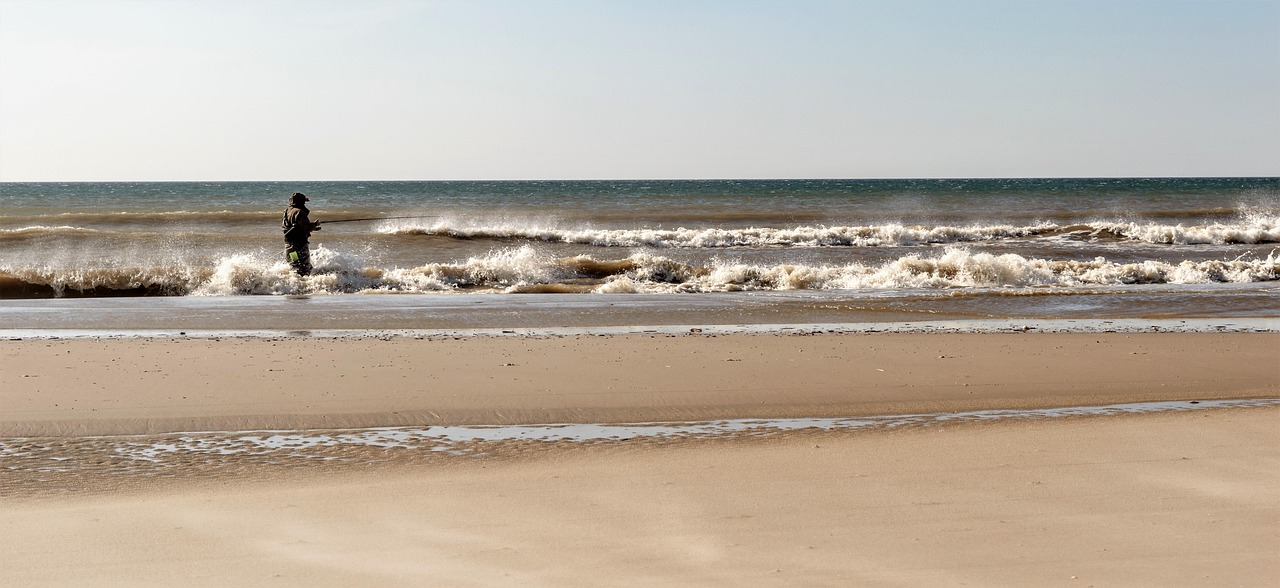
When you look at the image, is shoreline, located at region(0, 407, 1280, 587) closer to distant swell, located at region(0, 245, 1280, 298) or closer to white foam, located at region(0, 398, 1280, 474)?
white foam, located at region(0, 398, 1280, 474)

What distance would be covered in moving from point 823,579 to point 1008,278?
52.9 feet

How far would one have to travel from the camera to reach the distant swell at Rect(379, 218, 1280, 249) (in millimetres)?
29375

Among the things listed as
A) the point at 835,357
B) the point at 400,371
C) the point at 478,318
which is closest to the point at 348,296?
the point at 478,318

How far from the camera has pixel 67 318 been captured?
1282 centimetres

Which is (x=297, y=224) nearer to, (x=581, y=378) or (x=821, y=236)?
(x=581, y=378)

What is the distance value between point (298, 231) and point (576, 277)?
5.19 metres

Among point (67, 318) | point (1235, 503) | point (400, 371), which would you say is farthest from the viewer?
point (67, 318)

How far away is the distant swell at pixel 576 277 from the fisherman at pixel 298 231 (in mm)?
512

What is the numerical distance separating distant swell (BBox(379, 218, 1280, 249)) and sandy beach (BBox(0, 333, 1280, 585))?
65.1ft

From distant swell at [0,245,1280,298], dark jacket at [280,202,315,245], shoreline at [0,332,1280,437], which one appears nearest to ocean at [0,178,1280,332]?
distant swell at [0,245,1280,298]

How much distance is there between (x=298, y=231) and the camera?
16734 mm

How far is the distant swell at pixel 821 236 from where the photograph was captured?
29.4 m

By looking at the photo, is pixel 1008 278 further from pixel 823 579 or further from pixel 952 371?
pixel 823 579

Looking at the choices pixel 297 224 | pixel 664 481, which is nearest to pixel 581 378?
pixel 664 481
